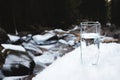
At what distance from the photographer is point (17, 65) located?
5980mm

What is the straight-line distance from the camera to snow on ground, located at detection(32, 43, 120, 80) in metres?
3.22

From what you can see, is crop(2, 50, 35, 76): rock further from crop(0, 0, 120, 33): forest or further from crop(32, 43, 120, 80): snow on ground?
crop(0, 0, 120, 33): forest

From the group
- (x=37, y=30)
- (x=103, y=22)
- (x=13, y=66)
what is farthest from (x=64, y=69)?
(x=103, y=22)

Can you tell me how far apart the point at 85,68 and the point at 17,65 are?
2.79 meters

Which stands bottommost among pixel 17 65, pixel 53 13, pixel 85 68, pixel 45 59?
pixel 45 59

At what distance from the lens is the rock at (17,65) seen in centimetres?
594

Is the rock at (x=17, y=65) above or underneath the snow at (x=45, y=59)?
above

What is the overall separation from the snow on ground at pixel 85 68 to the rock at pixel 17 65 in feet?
6.76

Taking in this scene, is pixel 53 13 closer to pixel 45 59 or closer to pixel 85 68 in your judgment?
pixel 45 59

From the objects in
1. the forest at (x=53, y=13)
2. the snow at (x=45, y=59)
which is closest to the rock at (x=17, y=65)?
the snow at (x=45, y=59)

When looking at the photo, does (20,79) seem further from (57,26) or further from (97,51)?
(57,26)

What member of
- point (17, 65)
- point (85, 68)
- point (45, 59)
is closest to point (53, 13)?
point (45, 59)

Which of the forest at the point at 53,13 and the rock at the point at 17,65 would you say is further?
the forest at the point at 53,13

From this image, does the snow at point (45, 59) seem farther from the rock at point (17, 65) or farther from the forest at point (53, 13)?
the forest at point (53, 13)
